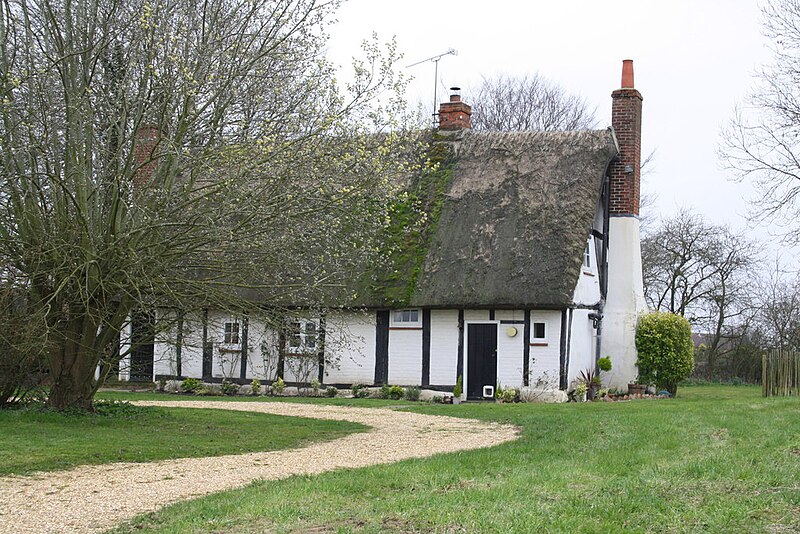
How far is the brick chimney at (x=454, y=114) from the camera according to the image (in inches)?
1090

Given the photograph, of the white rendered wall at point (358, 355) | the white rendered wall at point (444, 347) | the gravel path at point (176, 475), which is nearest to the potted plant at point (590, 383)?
the white rendered wall at point (444, 347)

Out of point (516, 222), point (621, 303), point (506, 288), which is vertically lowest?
point (621, 303)

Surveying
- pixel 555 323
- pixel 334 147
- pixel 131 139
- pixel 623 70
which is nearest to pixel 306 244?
pixel 334 147

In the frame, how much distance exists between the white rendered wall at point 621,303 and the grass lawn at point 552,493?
13.2 metres

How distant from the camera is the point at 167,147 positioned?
14445 mm

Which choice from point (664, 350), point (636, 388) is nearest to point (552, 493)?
point (636, 388)

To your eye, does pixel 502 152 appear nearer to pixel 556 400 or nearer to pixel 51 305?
pixel 556 400

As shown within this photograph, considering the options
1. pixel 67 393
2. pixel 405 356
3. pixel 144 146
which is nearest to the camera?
pixel 144 146

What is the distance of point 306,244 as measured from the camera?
15656 millimetres

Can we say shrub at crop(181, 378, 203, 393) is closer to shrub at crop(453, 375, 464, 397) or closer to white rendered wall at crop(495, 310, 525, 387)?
shrub at crop(453, 375, 464, 397)

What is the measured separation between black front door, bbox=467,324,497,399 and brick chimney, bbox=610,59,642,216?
17.7 feet

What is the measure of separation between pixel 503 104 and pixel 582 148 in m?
20.6

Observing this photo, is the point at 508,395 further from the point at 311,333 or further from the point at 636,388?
the point at 311,333

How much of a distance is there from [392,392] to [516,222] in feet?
17.4
